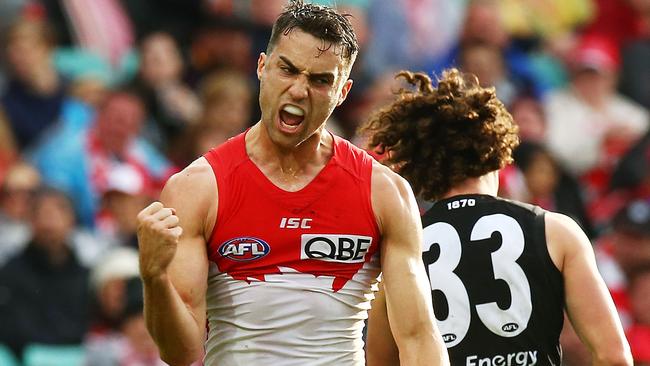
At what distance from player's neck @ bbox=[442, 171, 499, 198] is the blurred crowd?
402cm

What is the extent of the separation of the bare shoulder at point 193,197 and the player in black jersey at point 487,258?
78 cm

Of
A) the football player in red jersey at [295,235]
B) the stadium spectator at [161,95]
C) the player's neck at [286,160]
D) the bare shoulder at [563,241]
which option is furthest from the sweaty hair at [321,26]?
the stadium spectator at [161,95]

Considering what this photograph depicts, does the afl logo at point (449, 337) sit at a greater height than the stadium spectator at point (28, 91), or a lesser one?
lesser

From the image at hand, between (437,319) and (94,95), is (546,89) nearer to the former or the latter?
(94,95)

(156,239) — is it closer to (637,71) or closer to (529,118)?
(529,118)

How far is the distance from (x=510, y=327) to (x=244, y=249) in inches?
45.5

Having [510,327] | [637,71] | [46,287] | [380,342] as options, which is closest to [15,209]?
[46,287]

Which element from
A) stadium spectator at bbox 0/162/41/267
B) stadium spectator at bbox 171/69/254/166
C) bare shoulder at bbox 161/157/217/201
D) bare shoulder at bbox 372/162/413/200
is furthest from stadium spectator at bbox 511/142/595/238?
bare shoulder at bbox 161/157/217/201

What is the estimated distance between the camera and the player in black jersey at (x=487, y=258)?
18.0 feet

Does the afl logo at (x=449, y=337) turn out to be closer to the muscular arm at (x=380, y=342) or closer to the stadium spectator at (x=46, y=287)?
the muscular arm at (x=380, y=342)

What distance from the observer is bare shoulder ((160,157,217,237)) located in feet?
16.6

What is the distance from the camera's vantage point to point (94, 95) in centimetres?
1097

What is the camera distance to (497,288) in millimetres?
5586

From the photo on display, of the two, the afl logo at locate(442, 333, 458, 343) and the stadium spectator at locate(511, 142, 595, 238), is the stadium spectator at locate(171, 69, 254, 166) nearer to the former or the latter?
the stadium spectator at locate(511, 142, 595, 238)
